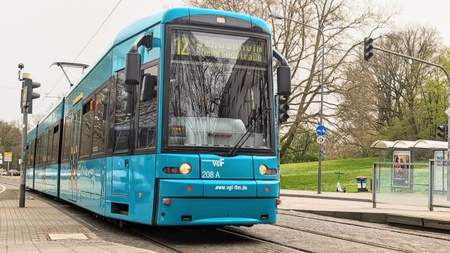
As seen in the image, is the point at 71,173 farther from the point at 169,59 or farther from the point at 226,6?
the point at 226,6

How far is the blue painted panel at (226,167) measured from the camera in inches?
360

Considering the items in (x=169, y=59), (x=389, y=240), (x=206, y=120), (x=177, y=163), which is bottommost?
(x=389, y=240)

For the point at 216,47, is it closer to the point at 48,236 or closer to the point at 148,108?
the point at 148,108

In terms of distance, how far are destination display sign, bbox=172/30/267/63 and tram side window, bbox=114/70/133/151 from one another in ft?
4.21

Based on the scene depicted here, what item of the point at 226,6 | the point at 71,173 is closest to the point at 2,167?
the point at 226,6

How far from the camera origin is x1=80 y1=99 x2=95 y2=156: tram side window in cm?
1317

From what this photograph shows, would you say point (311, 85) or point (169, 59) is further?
point (311, 85)

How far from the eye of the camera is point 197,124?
30.6 ft

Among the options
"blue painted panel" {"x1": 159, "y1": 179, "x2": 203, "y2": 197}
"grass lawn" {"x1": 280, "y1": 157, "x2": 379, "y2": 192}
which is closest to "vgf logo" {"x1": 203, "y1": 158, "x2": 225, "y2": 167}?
"blue painted panel" {"x1": 159, "y1": 179, "x2": 203, "y2": 197}

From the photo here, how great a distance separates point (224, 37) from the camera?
9836 millimetres

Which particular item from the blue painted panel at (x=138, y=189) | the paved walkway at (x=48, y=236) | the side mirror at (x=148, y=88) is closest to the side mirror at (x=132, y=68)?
the side mirror at (x=148, y=88)

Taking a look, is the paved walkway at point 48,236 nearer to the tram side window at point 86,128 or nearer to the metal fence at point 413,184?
the tram side window at point 86,128

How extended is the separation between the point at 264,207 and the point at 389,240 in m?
2.74

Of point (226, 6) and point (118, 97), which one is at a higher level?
point (226, 6)
